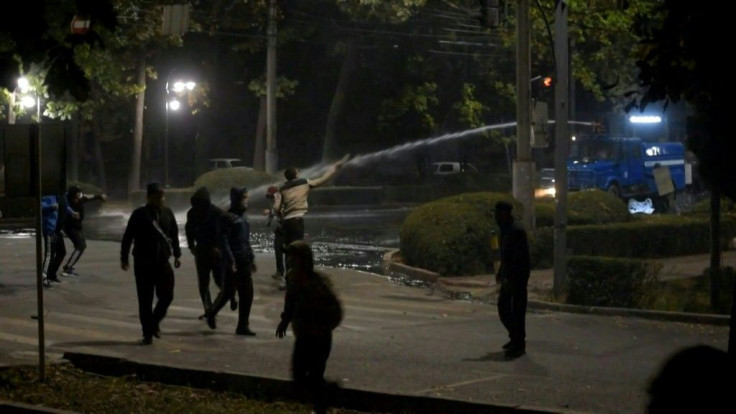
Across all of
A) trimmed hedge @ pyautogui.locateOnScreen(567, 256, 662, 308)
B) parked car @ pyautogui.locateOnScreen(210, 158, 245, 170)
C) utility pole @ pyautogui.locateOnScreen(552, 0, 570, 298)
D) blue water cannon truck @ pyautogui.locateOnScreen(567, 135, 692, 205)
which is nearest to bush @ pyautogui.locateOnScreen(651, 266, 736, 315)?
trimmed hedge @ pyautogui.locateOnScreen(567, 256, 662, 308)

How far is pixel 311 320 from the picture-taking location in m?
9.02

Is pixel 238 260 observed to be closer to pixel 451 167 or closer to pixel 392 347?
pixel 392 347

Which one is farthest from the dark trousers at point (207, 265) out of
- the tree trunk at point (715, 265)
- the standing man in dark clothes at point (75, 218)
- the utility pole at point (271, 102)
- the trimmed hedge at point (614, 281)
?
the utility pole at point (271, 102)

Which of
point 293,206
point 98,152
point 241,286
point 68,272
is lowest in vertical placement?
point 68,272

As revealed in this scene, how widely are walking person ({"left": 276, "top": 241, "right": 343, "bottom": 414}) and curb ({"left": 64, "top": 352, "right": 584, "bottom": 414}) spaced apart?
0.68 meters

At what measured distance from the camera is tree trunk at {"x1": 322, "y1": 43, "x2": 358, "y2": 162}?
48.7 meters

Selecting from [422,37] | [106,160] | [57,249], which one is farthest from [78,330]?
[106,160]

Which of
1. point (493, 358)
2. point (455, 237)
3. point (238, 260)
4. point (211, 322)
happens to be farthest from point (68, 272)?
point (493, 358)

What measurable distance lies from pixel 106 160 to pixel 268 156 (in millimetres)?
32788

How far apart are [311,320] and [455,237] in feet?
40.1

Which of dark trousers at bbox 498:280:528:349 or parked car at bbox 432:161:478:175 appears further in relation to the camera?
parked car at bbox 432:161:478:175

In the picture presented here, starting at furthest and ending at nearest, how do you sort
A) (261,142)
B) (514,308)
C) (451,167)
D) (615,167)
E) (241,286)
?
(451,167)
(261,142)
(615,167)
(241,286)
(514,308)

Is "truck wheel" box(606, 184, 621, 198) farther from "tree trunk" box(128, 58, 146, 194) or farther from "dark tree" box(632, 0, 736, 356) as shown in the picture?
"dark tree" box(632, 0, 736, 356)

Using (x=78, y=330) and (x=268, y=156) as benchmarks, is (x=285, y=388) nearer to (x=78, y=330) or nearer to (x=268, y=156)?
(x=78, y=330)
